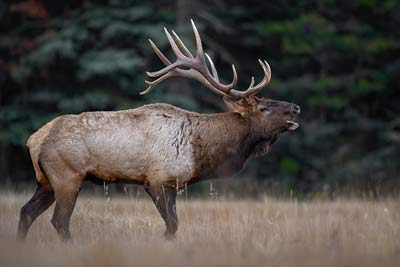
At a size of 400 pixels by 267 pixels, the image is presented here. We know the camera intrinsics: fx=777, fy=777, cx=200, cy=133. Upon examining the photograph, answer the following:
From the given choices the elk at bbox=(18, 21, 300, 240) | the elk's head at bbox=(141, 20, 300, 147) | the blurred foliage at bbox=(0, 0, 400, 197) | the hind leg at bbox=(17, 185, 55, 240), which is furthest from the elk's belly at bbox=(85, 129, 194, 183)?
the blurred foliage at bbox=(0, 0, 400, 197)

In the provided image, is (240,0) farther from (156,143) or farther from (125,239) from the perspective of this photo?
(125,239)

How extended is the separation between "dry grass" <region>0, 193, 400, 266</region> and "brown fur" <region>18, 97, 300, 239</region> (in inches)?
13.6

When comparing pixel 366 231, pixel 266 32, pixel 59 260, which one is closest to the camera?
pixel 59 260

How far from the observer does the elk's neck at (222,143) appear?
818 centimetres

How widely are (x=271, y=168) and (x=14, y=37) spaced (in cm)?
694

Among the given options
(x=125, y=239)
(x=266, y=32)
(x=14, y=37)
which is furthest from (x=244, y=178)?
(x=125, y=239)

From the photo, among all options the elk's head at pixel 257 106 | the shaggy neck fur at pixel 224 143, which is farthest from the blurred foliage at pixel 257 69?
the shaggy neck fur at pixel 224 143

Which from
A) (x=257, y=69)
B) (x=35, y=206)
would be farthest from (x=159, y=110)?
(x=257, y=69)

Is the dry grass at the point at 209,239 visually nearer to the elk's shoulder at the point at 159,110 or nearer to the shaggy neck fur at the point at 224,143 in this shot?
the shaggy neck fur at the point at 224,143

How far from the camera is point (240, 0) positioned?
20203 mm

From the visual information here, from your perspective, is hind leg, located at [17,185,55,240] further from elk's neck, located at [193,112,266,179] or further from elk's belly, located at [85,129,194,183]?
elk's neck, located at [193,112,266,179]

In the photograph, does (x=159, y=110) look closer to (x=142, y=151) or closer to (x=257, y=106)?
(x=142, y=151)

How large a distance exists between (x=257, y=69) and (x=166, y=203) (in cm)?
1294

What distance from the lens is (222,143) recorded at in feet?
27.4
